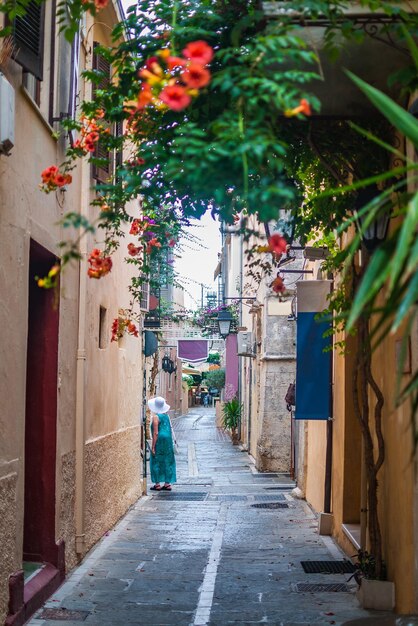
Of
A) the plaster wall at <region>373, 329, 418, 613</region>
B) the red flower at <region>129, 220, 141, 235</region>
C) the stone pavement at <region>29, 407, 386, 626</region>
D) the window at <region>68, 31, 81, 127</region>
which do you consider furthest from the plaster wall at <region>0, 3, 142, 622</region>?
the plaster wall at <region>373, 329, 418, 613</region>

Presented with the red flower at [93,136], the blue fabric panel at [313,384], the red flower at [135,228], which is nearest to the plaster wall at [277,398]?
the blue fabric panel at [313,384]

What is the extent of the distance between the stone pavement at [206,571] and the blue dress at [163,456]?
80cm

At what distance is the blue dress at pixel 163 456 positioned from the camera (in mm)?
16516

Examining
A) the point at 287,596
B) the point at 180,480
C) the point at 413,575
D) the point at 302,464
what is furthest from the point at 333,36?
the point at 180,480

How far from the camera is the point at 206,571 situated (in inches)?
366

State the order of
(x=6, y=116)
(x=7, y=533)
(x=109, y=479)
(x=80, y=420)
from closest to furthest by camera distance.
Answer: (x=6, y=116) → (x=7, y=533) → (x=80, y=420) → (x=109, y=479)

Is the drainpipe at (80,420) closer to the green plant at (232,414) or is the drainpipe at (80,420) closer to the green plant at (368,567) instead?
the green plant at (368,567)

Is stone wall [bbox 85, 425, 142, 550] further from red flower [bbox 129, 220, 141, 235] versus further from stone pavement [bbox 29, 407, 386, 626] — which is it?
red flower [bbox 129, 220, 141, 235]

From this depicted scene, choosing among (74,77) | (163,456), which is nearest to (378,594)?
(74,77)

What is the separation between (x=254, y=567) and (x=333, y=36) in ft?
19.6

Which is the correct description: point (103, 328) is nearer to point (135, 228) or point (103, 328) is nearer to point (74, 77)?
point (135, 228)

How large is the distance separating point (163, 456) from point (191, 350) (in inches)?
721

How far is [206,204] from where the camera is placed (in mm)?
7047

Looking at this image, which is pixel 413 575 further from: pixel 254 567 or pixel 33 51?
pixel 33 51
